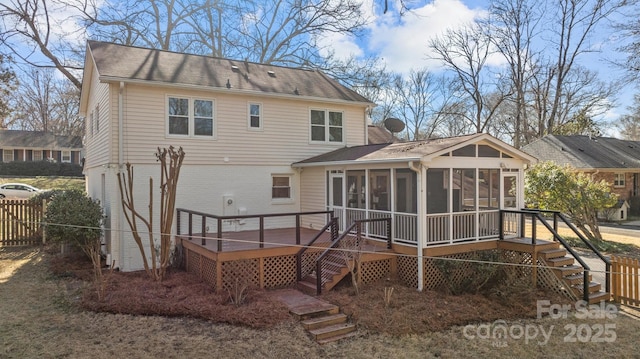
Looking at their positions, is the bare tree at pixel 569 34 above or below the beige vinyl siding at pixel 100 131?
above

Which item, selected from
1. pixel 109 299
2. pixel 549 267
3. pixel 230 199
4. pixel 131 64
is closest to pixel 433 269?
pixel 549 267

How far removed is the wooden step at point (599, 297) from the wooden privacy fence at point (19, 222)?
56.8 ft

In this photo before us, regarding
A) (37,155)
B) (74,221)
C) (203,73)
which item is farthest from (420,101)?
(37,155)

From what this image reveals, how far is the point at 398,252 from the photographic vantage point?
10250mm

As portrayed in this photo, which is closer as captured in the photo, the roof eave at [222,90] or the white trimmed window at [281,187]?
the roof eave at [222,90]

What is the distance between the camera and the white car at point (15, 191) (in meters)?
26.0

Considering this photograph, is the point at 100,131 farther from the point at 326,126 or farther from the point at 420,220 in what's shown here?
the point at 420,220

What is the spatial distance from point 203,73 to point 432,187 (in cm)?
815

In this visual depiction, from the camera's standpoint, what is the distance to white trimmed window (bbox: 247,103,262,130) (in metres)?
13.1

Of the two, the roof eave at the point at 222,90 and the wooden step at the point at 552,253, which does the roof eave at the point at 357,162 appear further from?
the wooden step at the point at 552,253

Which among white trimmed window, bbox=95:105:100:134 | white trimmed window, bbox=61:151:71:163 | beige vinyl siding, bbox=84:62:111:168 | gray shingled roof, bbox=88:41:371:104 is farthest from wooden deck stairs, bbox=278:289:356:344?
white trimmed window, bbox=61:151:71:163

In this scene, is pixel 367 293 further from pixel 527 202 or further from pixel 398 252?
pixel 527 202

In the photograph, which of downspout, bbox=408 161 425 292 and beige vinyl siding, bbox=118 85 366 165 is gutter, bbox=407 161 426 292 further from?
beige vinyl siding, bbox=118 85 366 165

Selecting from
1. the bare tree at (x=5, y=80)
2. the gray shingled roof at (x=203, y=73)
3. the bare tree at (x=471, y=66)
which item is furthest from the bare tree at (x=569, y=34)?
the bare tree at (x=5, y=80)
